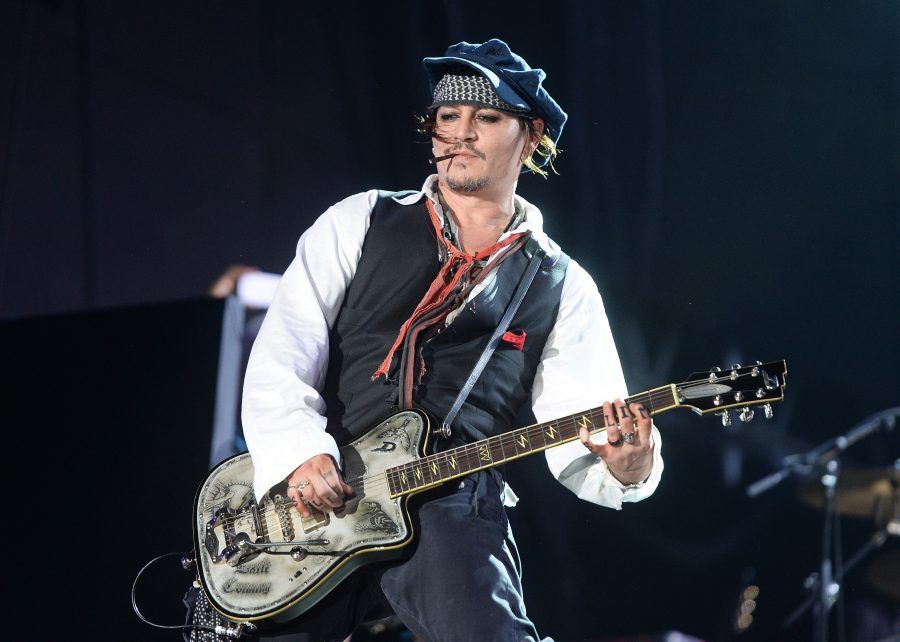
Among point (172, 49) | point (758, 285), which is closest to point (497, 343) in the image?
point (758, 285)

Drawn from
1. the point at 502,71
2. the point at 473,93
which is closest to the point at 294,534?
the point at 473,93

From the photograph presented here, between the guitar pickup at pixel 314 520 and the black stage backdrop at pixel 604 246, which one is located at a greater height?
the black stage backdrop at pixel 604 246

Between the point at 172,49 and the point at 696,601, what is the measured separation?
14.9ft

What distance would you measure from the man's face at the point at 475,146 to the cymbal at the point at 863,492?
2895mm

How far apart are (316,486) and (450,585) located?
18.1 inches

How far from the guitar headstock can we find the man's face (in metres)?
1.03

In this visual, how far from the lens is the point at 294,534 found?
2473mm

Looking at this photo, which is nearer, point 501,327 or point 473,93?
point 501,327

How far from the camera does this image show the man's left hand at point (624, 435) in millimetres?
2461

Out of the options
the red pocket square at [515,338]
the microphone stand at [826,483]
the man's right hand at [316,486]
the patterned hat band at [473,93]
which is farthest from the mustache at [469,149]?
→ the microphone stand at [826,483]

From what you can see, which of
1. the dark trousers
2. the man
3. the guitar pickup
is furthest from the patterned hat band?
the guitar pickup

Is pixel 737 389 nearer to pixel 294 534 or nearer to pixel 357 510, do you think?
pixel 357 510

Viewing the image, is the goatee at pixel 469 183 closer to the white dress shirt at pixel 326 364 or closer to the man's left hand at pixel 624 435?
the white dress shirt at pixel 326 364

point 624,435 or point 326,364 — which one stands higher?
point 326,364
